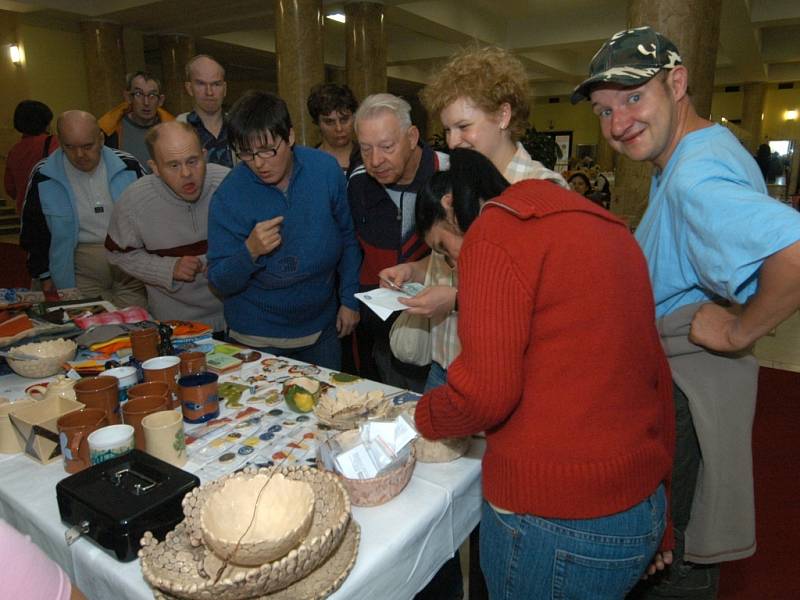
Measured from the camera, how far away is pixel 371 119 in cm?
210

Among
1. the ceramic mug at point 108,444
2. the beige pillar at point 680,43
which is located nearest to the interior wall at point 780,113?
the beige pillar at point 680,43

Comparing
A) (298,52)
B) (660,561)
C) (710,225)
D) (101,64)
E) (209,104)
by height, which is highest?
(101,64)

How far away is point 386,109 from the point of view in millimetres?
2107

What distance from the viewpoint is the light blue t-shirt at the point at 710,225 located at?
1063 millimetres

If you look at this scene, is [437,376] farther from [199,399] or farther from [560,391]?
[560,391]

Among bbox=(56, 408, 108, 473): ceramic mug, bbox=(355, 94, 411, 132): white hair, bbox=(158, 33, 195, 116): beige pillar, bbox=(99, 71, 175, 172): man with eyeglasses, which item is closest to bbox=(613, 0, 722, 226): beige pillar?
bbox=(355, 94, 411, 132): white hair

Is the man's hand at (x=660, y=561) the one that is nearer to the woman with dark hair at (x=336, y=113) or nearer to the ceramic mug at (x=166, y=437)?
the ceramic mug at (x=166, y=437)

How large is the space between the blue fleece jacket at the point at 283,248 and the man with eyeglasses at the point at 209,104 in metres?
1.23

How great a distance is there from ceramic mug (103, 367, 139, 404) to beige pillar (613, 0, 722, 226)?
2.50m

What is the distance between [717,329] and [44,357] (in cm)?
196

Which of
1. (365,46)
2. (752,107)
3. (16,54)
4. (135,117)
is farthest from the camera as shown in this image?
(752,107)

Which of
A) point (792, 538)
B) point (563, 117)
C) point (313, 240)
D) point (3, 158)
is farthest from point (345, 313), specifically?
point (563, 117)

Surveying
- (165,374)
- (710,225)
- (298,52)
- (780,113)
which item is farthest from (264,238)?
(780,113)

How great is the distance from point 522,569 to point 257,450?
0.68 metres
